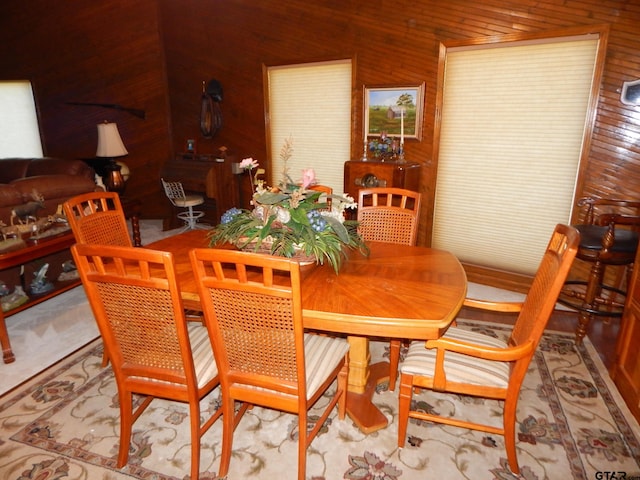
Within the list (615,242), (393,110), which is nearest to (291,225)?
(615,242)

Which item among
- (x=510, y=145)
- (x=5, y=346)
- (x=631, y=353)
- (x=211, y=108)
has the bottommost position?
(x=5, y=346)

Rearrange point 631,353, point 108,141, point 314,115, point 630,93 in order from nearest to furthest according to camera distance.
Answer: point 631,353 → point 630,93 → point 314,115 → point 108,141

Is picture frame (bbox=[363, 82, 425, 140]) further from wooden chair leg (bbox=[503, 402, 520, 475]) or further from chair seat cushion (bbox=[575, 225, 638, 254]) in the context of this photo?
wooden chair leg (bbox=[503, 402, 520, 475])

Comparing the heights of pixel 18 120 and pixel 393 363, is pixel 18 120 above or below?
above

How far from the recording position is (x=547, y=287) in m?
1.57

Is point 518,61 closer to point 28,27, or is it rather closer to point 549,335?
point 549,335

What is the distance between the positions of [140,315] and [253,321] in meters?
0.47

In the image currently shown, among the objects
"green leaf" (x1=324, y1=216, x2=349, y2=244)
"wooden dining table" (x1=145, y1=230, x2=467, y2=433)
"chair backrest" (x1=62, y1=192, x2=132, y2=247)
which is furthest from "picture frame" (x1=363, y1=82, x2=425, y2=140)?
"chair backrest" (x1=62, y1=192, x2=132, y2=247)

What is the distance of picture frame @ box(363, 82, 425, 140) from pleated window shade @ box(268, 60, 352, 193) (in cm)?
32

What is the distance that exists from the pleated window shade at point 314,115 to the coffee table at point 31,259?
7.78 ft

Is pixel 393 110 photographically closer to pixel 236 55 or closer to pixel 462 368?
pixel 236 55

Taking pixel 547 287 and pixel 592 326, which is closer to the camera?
pixel 547 287

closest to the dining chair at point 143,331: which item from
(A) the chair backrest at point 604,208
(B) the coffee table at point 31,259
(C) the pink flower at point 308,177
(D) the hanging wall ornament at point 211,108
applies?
(C) the pink flower at point 308,177

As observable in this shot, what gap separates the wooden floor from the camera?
2701mm
